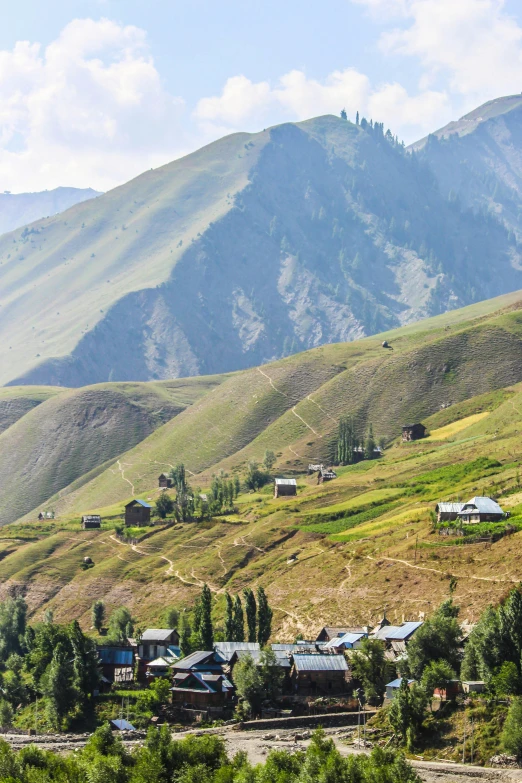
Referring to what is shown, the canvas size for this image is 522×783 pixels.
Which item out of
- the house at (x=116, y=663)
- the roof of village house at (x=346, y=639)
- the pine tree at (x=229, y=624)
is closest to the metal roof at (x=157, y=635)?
the house at (x=116, y=663)

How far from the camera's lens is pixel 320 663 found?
95500mm

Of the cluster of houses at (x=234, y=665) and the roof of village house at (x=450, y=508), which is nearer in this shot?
the cluster of houses at (x=234, y=665)

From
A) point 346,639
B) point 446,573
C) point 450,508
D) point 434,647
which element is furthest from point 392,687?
point 450,508

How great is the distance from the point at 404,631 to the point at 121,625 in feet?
131

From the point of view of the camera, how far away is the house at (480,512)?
124m

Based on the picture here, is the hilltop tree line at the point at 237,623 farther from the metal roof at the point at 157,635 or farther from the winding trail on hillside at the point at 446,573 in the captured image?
the winding trail on hillside at the point at 446,573

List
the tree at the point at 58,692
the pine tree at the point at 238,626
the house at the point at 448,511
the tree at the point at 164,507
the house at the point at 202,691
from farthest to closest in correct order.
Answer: the tree at the point at 164,507 < the house at the point at 448,511 < the pine tree at the point at 238,626 < the tree at the point at 58,692 < the house at the point at 202,691

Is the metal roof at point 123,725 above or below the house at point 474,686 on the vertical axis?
below

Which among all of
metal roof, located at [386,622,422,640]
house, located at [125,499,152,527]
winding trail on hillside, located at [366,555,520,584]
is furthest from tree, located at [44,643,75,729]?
house, located at [125,499,152,527]

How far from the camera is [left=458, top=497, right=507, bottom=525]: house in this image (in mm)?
123938

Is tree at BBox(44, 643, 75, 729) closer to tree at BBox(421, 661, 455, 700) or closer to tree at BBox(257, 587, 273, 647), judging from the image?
tree at BBox(257, 587, 273, 647)

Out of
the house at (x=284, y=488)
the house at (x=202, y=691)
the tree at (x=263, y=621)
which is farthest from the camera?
the house at (x=284, y=488)

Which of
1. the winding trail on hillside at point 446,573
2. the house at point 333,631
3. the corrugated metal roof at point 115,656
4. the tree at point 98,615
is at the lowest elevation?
the corrugated metal roof at point 115,656

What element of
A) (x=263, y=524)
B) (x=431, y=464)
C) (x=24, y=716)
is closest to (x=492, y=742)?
(x=24, y=716)
